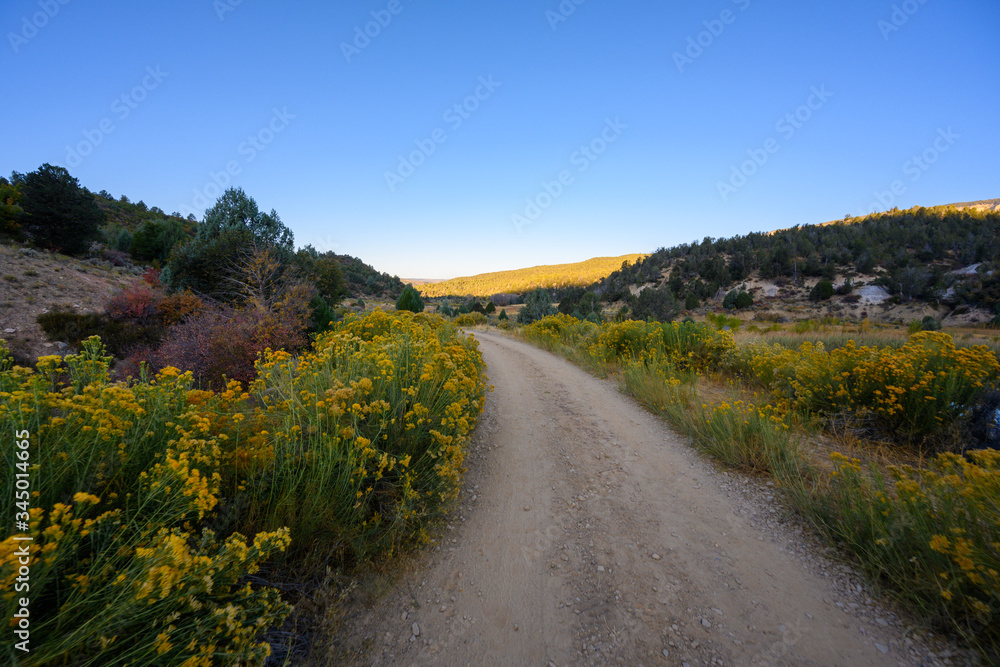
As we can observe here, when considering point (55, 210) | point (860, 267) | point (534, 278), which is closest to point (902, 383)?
point (55, 210)

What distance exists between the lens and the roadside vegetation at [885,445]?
2051mm

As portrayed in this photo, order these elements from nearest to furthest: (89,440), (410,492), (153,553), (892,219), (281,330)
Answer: (153,553)
(89,440)
(410,492)
(281,330)
(892,219)

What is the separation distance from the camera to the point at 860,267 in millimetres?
30828

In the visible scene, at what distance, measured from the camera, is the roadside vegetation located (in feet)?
6.73

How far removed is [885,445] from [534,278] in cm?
8153

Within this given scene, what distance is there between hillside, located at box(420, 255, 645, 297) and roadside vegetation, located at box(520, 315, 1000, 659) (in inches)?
2451

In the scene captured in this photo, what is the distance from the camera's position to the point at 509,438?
4.71 metres

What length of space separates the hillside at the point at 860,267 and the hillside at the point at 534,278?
87.8ft

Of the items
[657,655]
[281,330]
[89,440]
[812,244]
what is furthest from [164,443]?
[812,244]

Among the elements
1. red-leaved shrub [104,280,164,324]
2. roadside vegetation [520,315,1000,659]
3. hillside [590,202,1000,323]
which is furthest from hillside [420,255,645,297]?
roadside vegetation [520,315,1000,659]

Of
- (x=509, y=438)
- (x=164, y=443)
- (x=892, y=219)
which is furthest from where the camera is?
(x=892, y=219)

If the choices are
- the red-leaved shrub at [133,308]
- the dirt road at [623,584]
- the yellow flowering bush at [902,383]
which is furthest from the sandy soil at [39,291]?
the yellow flowering bush at [902,383]

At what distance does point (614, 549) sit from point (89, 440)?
3375mm

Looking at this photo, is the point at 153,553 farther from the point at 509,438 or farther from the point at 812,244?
the point at 812,244
